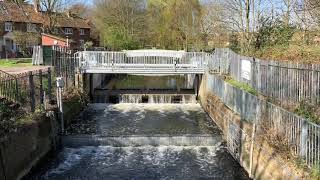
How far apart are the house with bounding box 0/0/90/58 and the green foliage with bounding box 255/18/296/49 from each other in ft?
77.7

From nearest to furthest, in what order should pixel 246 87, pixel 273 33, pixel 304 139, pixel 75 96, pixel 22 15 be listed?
pixel 304 139 → pixel 246 87 → pixel 75 96 → pixel 273 33 → pixel 22 15

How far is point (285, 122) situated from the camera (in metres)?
12.5

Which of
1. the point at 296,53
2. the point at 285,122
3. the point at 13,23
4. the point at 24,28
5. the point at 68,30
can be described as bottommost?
the point at 285,122

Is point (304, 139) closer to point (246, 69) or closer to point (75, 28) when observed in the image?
point (246, 69)

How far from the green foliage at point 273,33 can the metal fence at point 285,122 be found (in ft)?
35.5

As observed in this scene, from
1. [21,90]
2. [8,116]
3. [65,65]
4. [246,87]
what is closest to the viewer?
[8,116]

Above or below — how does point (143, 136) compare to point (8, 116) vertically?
below

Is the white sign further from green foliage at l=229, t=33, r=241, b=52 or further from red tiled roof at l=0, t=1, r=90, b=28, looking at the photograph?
red tiled roof at l=0, t=1, r=90, b=28

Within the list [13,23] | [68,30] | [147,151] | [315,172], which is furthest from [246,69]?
[68,30]

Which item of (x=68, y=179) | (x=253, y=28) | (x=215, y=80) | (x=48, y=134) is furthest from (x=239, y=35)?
(x=68, y=179)

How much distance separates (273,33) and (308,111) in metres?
19.1

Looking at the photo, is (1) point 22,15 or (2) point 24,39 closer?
(2) point 24,39

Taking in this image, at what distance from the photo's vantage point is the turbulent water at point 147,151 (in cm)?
1567

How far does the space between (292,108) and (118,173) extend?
257 inches
